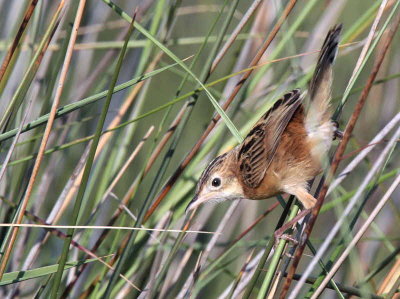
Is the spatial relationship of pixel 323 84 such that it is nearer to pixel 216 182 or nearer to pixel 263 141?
pixel 263 141

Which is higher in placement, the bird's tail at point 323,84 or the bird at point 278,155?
the bird's tail at point 323,84

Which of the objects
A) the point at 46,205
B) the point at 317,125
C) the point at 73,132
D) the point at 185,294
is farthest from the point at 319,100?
the point at 46,205

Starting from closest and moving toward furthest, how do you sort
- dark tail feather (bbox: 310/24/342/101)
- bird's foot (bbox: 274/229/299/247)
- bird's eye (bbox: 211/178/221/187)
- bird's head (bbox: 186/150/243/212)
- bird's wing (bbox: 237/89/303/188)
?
1. bird's foot (bbox: 274/229/299/247)
2. dark tail feather (bbox: 310/24/342/101)
3. bird's wing (bbox: 237/89/303/188)
4. bird's head (bbox: 186/150/243/212)
5. bird's eye (bbox: 211/178/221/187)

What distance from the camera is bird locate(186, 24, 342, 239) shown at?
115 inches

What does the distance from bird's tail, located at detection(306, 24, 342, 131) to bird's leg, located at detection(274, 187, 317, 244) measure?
38 cm

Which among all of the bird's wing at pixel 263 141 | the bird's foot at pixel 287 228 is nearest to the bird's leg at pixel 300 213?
the bird's foot at pixel 287 228

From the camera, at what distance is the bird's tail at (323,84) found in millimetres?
2637

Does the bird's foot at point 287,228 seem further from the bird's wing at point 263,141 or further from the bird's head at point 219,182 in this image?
the bird's head at point 219,182

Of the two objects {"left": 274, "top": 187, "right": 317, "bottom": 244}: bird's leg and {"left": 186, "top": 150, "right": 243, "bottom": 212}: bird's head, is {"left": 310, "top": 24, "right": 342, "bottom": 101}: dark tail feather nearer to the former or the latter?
{"left": 274, "top": 187, "right": 317, "bottom": 244}: bird's leg

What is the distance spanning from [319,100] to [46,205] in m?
2.19

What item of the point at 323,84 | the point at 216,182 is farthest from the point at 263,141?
the point at 323,84

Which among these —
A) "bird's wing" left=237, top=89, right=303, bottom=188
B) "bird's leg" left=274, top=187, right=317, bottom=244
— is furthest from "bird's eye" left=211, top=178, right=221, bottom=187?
"bird's leg" left=274, top=187, right=317, bottom=244

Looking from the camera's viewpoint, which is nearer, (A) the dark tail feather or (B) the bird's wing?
(A) the dark tail feather

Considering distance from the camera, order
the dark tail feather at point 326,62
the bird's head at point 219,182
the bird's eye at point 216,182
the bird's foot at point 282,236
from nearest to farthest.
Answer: the bird's foot at point 282,236 < the dark tail feather at point 326,62 < the bird's head at point 219,182 < the bird's eye at point 216,182
